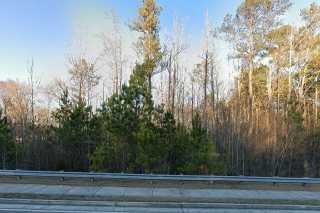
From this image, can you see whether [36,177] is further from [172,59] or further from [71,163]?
[172,59]

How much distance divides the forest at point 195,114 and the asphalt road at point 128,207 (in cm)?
563

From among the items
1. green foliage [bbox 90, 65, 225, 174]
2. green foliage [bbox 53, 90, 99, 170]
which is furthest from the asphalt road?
green foliage [bbox 53, 90, 99, 170]

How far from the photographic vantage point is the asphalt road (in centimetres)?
702

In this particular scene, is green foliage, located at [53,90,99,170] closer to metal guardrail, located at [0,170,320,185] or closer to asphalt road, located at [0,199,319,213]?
metal guardrail, located at [0,170,320,185]

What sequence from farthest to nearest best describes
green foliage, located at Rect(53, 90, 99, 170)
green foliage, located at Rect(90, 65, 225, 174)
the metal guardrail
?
green foliage, located at Rect(53, 90, 99, 170), green foliage, located at Rect(90, 65, 225, 174), the metal guardrail

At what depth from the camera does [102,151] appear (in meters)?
14.0

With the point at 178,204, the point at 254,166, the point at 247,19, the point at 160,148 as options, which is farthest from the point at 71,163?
the point at 247,19

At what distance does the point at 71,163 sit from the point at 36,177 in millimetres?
4325

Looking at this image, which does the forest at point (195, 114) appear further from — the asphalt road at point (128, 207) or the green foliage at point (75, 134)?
the asphalt road at point (128, 207)

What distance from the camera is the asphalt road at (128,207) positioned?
276 inches

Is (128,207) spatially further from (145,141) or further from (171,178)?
(145,141)

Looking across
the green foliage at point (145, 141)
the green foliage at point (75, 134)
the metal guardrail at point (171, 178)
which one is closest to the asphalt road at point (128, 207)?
the metal guardrail at point (171, 178)

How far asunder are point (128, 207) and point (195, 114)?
32.2ft

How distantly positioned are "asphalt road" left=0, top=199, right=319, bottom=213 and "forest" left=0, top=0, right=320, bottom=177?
5631 mm
